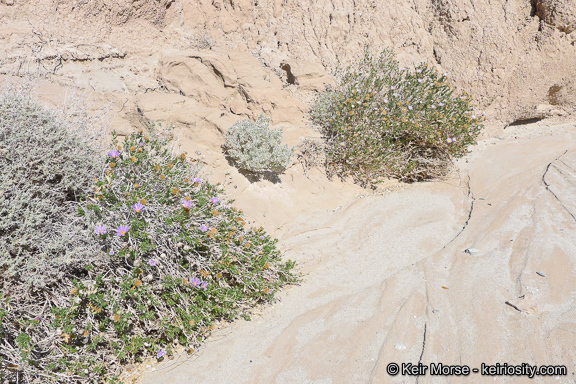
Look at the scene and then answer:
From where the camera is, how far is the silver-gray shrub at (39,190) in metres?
2.45

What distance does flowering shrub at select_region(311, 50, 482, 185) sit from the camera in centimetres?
518

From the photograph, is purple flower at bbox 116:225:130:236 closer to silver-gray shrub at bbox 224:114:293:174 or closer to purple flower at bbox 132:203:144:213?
purple flower at bbox 132:203:144:213

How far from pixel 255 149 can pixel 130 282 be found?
6.97 feet

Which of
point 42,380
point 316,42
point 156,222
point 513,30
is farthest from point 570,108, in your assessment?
point 42,380

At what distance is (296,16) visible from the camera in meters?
6.36

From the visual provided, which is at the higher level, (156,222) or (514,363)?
(156,222)

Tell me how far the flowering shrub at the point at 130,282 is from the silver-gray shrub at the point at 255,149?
1104 millimetres

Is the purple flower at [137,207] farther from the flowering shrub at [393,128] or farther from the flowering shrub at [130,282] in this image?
the flowering shrub at [393,128]

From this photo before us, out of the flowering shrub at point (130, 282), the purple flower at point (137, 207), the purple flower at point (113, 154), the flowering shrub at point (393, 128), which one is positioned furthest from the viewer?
the flowering shrub at point (393, 128)

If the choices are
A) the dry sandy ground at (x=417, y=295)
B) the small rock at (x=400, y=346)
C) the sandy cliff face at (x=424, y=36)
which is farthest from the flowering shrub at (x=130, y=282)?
the sandy cliff face at (x=424, y=36)

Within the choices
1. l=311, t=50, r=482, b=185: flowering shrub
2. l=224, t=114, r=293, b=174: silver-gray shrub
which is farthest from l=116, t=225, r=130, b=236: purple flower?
l=311, t=50, r=482, b=185: flowering shrub

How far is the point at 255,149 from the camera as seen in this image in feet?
14.1

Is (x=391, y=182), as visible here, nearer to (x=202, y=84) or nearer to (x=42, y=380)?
(x=202, y=84)

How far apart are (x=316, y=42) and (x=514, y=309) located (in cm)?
489
